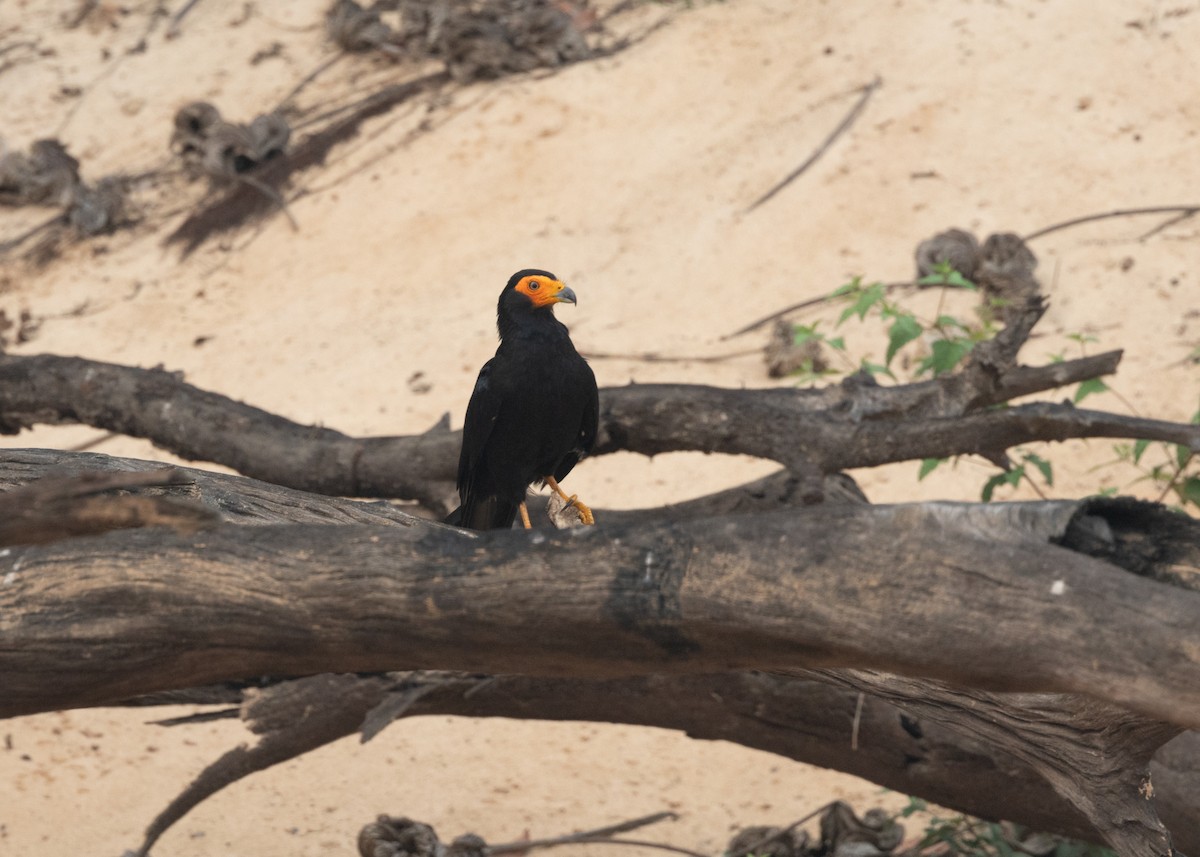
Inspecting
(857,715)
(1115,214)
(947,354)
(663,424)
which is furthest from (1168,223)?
(857,715)

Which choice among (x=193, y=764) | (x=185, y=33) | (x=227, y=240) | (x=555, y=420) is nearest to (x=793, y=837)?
(x=555, y=420)

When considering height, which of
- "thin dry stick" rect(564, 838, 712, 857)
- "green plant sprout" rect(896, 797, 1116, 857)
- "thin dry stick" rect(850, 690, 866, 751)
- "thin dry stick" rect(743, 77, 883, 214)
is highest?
"thin dry stick" rect(743, 77, 883, 214)

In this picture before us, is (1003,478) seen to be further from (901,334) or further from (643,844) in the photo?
(643,844)

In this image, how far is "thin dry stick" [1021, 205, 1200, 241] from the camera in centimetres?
741

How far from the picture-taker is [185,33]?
11555 mm

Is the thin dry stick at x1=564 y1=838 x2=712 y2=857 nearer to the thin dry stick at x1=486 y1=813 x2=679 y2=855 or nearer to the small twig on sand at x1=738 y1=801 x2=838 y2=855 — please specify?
the thin dry stick at x1=486 y1=813 x2=679 y2=855

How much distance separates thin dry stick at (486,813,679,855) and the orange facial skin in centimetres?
175

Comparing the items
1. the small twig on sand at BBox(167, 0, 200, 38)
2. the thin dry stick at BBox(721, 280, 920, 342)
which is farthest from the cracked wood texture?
the small twig on sand at BBox(167, 0, 200, 38)

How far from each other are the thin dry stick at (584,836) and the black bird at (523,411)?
107 cm

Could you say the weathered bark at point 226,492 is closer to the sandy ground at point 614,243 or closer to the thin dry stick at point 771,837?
the thin dry stick at point 771,837

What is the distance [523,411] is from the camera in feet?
13.4

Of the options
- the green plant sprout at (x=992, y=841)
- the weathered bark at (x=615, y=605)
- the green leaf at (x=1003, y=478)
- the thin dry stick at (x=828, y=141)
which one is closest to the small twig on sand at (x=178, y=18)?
the thin dry stick at (x=828, y=141)

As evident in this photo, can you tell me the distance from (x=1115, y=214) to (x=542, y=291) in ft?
14.4

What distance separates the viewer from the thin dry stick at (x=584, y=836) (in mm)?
4562
